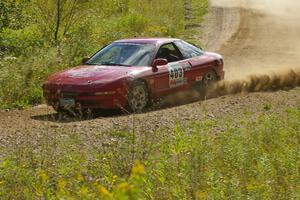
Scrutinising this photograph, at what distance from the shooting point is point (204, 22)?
27000 millimetres

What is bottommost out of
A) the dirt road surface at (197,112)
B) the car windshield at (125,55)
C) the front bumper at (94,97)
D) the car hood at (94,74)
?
the dirt road surface at (197,112)

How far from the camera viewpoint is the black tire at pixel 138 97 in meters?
11.1

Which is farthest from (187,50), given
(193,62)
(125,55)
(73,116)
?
(73,116)

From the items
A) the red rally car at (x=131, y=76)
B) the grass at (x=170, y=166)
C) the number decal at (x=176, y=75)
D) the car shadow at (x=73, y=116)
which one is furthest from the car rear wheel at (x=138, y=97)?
the grass at (x=170, y=166)

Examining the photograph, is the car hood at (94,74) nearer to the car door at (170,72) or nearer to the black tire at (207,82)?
the car door at (170,72)

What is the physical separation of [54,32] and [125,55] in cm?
699

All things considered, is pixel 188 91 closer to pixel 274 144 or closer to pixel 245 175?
pixel 274 144

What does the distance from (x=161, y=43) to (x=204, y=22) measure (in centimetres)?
1498

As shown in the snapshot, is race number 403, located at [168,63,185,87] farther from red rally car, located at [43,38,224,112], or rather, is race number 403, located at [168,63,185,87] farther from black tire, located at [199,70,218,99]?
black tire, located at [199,70,218,99]

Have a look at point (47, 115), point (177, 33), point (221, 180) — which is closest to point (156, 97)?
point (47, 115)

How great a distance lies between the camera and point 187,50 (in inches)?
509

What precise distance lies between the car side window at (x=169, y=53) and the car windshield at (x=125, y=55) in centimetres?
26

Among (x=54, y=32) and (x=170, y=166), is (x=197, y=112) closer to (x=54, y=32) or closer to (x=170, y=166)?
(x=170, y=166)

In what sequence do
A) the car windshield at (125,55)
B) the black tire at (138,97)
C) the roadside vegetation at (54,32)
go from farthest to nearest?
1. the roadside vegetation at (54,32)
2. the car windshield at (125,55)
3. the black tire at (138,97)
